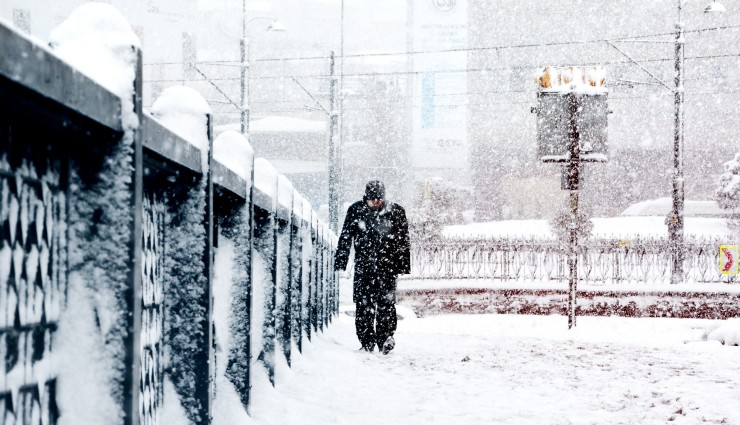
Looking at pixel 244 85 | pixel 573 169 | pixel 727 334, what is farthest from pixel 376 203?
pixel 244 85

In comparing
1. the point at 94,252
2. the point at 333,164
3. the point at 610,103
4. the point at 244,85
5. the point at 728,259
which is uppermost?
the point at 610,103

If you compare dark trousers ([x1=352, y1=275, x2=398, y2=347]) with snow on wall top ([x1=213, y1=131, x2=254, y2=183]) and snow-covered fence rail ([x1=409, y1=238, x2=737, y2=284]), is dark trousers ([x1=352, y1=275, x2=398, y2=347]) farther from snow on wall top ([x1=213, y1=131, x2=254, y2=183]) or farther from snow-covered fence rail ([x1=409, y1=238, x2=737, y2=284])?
snow-covered fence rail ([x1=409, y1=238, x2=737, y2=284])

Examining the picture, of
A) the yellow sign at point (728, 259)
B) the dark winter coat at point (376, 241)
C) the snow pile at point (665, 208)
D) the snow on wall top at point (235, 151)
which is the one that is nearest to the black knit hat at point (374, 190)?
the dark winter coat at point (376, 241)

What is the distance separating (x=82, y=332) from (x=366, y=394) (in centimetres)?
420

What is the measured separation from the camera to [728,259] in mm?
21609

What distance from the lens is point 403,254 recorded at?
28.0 ft

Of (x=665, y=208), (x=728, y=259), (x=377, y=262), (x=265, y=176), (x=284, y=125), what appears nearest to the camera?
(x=265, y=176)

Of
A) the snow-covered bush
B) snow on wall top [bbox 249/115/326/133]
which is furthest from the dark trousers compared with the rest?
snow on wall top [bbox 249/115/326/133]

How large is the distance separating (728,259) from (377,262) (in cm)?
1555

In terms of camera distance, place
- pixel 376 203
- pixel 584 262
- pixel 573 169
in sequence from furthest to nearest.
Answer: pixel 584 262 < pixel 573 169 < pixel 376 203

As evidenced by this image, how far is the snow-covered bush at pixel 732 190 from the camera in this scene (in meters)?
38.2

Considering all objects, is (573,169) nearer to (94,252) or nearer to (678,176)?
(678,176)

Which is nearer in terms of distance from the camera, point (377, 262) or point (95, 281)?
point (95, 281)

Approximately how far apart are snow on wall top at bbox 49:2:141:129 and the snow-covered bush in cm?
3899
